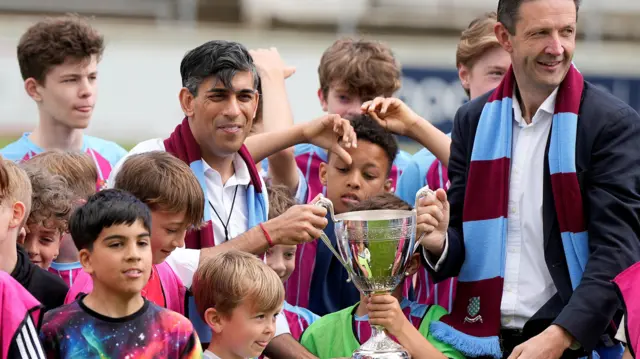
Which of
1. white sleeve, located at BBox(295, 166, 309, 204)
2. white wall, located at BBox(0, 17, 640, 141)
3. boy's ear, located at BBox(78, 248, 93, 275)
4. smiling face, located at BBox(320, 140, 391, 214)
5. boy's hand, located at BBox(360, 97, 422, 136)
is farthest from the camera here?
white wall, located at BBox(0, 17, 640, 141)

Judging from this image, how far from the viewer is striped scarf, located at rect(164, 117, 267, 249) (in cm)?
487

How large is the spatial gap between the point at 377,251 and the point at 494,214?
539 mm

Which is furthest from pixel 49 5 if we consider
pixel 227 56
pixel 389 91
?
pixel 227 56

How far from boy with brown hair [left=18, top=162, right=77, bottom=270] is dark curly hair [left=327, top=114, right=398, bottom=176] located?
5.14 feet

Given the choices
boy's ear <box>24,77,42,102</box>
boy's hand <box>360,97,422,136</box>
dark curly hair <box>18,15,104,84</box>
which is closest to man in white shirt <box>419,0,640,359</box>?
boy's hand <box>360,97,422,136</box>

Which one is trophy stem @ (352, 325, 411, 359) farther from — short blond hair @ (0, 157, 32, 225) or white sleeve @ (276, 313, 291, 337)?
short blond hair @ (0, 157, 32, 225)

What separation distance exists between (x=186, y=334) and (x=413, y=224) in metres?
0.95

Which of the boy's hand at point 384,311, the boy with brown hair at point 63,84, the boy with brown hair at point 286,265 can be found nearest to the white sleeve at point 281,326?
the boy with brown hair at point 286,265

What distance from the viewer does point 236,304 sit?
4.36 m

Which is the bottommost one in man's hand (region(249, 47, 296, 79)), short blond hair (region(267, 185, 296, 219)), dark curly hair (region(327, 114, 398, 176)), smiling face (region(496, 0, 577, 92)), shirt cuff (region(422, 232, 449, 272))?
shirt cuff (region(422, 232, 449, 272))

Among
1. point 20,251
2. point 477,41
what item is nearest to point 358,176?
point 477,41

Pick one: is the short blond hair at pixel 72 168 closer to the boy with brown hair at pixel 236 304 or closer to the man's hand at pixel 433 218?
the boy with brown hair at pixel 236 304

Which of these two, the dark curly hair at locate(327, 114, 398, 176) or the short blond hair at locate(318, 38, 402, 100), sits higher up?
the short blond hair at locate(318, 38, 402, 100)

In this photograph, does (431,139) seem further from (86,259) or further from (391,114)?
(86,259)
